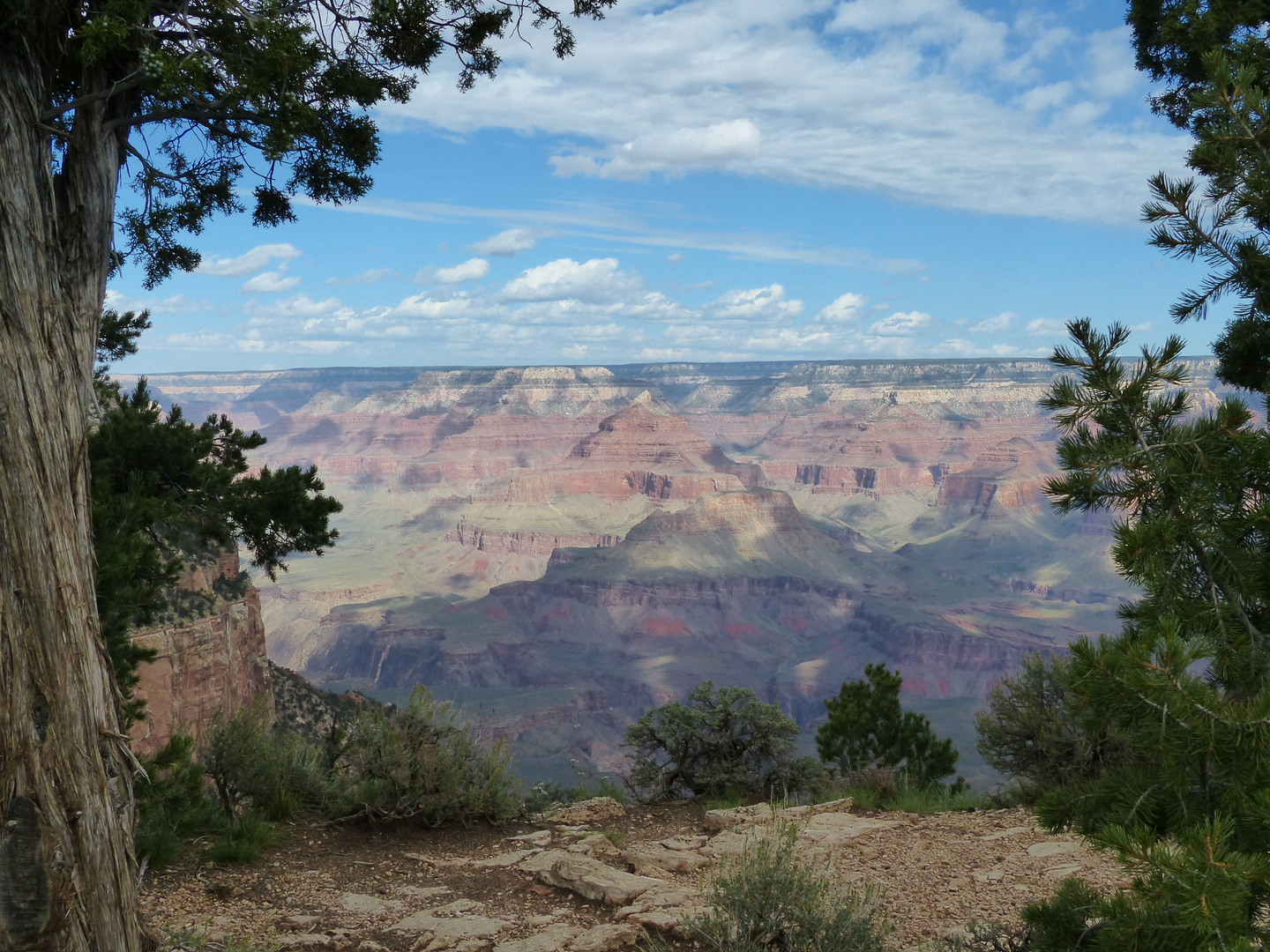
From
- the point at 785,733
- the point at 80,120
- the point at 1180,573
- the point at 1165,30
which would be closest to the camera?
the point at 1180,573

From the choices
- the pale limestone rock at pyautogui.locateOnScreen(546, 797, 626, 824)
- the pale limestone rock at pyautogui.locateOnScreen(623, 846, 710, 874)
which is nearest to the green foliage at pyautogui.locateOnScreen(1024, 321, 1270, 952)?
the pale limestone rock at pyautogui.locateOnScreen(623, 846, 710, 874)

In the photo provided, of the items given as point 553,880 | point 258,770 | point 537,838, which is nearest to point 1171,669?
point 553,880

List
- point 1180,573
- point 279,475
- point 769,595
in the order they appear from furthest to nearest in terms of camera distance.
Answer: point 769,595
point 279,475
point 1180,573

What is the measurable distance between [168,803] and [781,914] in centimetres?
524

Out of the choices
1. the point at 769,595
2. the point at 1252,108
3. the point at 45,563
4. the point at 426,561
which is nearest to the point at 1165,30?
the point at 1252,108

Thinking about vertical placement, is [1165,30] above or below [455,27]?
above

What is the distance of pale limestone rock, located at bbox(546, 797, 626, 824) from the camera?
9.41 meters

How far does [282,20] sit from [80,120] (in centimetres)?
133

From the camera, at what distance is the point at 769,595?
483 feet

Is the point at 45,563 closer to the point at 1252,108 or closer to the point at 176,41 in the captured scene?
the point at 176,41

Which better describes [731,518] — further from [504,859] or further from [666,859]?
[666,859]

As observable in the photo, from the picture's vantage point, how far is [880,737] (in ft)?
43.7

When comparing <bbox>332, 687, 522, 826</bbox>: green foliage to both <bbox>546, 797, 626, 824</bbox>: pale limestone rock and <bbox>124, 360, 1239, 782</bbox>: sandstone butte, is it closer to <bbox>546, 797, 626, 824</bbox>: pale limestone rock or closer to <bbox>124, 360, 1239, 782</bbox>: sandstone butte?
<bbox>546, 797, 626, 824</bbox>: pale limestone rock

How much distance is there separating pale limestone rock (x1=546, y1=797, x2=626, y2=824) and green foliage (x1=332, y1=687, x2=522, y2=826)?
1.95 feet
